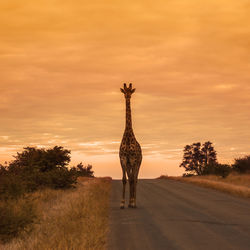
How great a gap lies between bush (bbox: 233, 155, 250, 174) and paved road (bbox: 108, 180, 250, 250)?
33326mm

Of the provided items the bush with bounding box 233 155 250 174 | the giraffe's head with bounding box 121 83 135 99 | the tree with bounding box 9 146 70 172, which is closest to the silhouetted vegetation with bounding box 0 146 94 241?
the tree with bounding box 9 146 70 172

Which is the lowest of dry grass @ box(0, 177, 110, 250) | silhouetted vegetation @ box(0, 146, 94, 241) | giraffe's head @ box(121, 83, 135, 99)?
dry grass @ box(0, 177, 110, 250)

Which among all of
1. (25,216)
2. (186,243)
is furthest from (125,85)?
(186,243)

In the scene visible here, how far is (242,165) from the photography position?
53.9 meters

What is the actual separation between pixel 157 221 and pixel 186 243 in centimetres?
416

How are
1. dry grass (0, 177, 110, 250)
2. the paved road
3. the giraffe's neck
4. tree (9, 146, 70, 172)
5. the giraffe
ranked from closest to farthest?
dry grass (0, 177, 110, 250), the paved road, the giraffe, the giraffe's neck, tree (9, 146, 70, 172)

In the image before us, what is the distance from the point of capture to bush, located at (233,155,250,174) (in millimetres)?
53438

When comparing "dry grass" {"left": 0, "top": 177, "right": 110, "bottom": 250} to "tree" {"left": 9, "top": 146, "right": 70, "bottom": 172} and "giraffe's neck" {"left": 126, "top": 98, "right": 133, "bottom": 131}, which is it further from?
"tree" {"left": 9, "top": 146, "right": 70, "bottom": 172}

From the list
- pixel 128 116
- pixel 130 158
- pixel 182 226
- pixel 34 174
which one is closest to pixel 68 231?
pixel 182 226

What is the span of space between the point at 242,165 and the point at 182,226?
42.1m

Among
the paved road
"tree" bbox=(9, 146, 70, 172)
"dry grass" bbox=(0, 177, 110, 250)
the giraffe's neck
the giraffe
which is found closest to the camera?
"dry grass" bbox=(0, 177, 110, 250)

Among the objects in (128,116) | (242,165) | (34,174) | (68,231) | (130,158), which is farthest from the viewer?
(242,165)

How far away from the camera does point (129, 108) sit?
2005 centimetres

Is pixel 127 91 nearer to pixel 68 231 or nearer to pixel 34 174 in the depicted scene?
pixel 68 231
